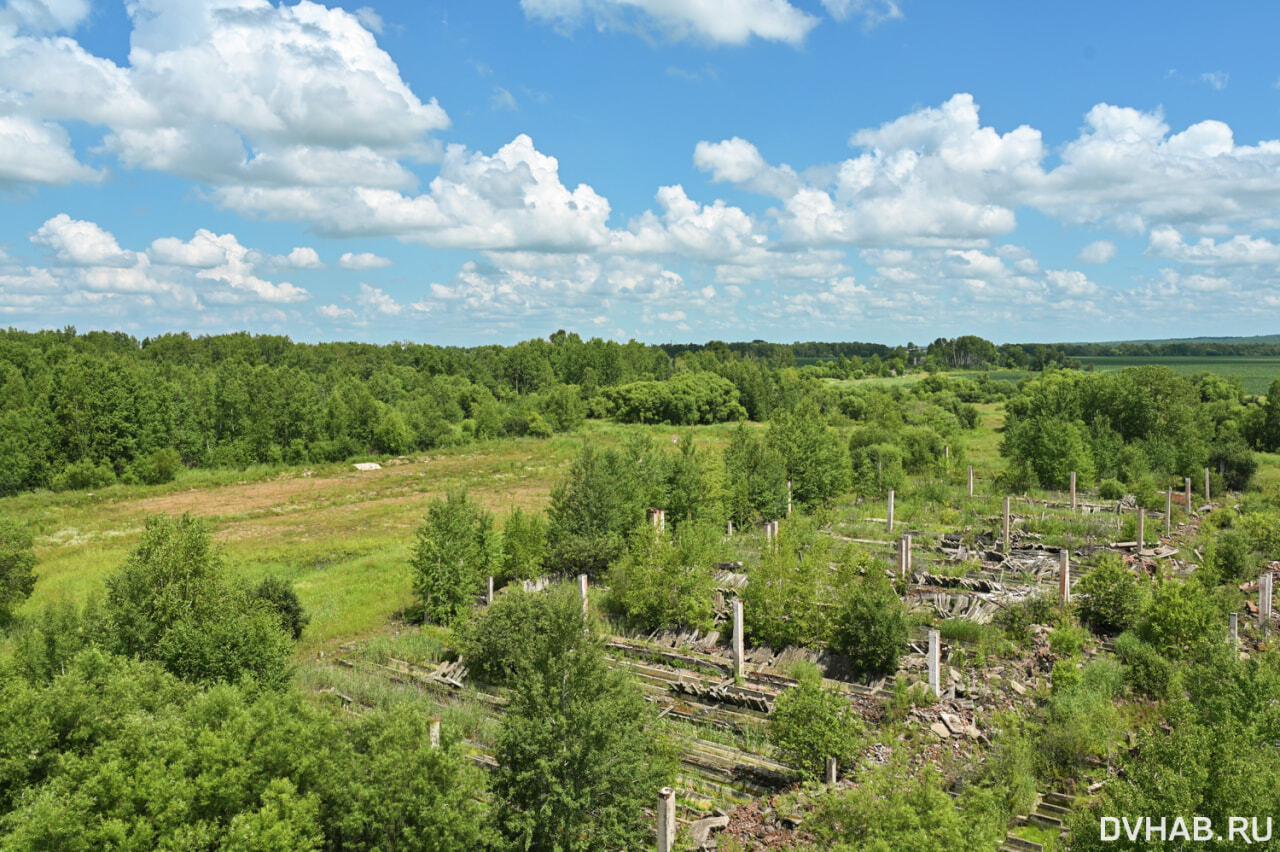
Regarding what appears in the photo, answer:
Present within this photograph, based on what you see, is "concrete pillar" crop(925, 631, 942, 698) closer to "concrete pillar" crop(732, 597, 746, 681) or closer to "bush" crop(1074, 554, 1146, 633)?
"concrete pillar" crop(732, 597, 746, 681)

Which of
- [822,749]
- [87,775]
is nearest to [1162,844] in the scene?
[822,749]

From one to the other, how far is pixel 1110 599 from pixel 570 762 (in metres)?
15.6

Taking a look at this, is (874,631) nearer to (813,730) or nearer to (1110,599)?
(813,730)

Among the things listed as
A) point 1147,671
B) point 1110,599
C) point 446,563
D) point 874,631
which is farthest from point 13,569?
point 1110,599

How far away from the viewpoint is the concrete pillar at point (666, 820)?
34.5 ft

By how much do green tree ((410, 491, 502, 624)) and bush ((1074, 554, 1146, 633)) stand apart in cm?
1712

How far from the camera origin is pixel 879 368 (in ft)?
480

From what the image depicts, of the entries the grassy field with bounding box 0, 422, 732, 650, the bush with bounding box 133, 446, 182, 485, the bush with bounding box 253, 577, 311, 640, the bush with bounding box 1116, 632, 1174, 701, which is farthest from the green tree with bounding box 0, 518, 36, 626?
the bush with bounding box 133, 446, 182, 485

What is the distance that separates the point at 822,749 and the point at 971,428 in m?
75.9

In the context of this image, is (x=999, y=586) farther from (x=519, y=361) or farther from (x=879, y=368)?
(x=879, y=368)

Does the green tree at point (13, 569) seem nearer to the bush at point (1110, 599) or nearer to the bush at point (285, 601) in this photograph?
the bush at point (285, 601)

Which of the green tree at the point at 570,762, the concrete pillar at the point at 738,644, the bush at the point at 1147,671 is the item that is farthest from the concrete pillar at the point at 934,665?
the green tree at the point at 570,762

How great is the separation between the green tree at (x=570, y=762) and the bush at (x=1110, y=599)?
14.0m

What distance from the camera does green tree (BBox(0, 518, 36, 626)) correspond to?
946 inches
